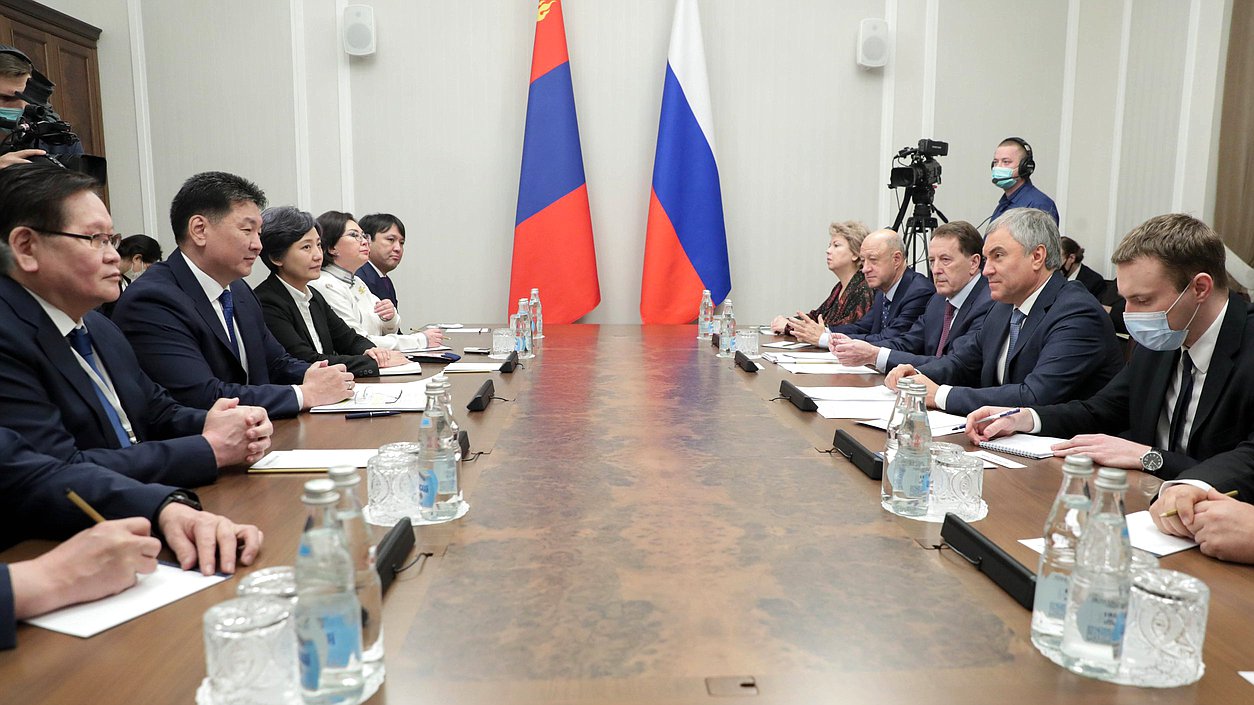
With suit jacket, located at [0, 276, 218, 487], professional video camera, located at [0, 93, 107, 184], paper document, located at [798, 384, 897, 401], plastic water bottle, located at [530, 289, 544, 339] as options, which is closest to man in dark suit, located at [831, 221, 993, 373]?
paper document, located at [798, 384, 897, 401]

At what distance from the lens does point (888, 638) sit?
1.06 m

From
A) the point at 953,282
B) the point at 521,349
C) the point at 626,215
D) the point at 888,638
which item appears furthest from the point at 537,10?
the point at 888,638

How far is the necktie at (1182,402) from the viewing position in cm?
207

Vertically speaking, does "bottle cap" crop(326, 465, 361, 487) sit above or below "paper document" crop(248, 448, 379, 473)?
above

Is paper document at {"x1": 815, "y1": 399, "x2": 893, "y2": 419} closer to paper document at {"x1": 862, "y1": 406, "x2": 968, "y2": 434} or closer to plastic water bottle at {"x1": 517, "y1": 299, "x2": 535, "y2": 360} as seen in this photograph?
paper document at {"x1": 862, "y1": 406, "x2": 968, "y2": 434}

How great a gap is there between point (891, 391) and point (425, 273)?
13.7 ft

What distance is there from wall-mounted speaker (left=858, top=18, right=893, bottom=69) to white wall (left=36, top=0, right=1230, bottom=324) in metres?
0.12

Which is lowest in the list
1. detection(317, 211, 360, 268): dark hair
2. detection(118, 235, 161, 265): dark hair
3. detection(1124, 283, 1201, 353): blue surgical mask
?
detection(1124, 283, 1201, 353): blue surgical mask

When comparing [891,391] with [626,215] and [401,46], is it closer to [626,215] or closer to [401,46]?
[626,215]

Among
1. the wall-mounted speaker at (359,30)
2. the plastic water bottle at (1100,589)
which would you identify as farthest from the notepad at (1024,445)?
the wall-mounted speaker at (359,30)

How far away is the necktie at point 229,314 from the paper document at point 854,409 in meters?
1.73

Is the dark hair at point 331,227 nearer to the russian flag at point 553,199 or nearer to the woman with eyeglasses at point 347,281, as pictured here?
the woman with eyeglasses at point 347,281

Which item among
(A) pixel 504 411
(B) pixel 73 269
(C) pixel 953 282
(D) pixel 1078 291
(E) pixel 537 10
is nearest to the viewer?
(B) pixel 73 269

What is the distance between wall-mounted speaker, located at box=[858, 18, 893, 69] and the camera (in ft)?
19.6
